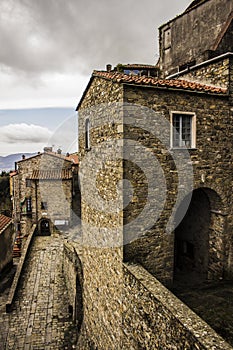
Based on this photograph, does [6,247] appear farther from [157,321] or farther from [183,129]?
[183,129]

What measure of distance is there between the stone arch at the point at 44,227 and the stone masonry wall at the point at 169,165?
18413 millimetres

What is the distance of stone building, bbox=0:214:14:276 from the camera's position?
662 inches

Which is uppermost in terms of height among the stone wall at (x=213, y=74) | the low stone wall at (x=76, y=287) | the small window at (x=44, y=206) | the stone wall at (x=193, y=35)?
the stone wall at (x=193, y=35)

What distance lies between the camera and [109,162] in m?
8.23

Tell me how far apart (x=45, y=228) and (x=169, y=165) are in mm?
19649

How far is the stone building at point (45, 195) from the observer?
24.2 m

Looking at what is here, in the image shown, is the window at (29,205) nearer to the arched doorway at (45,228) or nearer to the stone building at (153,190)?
the arched doorway at (45,228)

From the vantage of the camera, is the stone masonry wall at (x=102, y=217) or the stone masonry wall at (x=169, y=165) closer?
the stone masonry wall at (x=169, y=165)

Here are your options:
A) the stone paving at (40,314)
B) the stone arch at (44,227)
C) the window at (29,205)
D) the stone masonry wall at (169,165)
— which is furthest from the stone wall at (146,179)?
the window at (29,205)

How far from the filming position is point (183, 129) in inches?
319

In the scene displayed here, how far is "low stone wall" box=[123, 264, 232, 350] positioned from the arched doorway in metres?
18.7

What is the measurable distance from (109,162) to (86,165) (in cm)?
293

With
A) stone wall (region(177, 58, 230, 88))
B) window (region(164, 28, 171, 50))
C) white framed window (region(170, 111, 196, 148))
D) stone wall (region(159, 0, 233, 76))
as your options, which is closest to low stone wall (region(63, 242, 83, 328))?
white framed window (region(170, 111, 196, 148))

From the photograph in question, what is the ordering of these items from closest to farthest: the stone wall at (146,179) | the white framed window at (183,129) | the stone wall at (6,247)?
the stone wall at (146,179) → the white framed window at (183,129) → the stone wall at (6,247)
